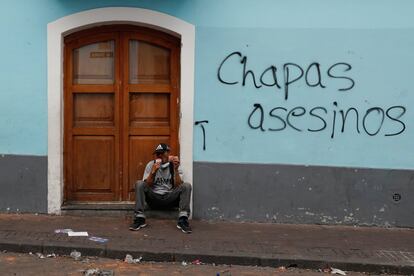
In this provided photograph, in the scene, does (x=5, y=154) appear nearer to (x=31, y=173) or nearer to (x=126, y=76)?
(x=31, y=173)

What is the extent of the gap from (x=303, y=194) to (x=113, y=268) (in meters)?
2.86

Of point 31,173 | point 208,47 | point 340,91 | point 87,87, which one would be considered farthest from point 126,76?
point 340,91

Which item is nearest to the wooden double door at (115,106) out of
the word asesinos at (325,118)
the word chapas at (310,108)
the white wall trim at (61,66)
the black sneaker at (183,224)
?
the white wall trim at (61,66)

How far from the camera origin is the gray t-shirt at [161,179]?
697 cm

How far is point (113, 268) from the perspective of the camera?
557cm

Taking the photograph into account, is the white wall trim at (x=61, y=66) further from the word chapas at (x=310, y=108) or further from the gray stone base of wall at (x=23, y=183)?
the word chapas at (x=310, y=108)

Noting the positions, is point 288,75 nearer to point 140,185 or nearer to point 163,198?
point 163,198

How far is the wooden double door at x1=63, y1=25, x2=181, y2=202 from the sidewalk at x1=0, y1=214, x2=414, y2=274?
622 mm

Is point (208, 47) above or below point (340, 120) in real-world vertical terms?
above

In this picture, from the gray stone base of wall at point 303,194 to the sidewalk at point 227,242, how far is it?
162mm

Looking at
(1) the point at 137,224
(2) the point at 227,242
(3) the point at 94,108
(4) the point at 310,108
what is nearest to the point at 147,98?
(3) the point at 94,108

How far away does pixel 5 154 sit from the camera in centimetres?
728

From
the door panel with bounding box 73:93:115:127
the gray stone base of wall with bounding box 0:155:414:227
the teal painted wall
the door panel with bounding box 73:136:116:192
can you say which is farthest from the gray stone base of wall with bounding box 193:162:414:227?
the door panel with bounding box 73:93:115:127

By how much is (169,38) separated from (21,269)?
3.57m
